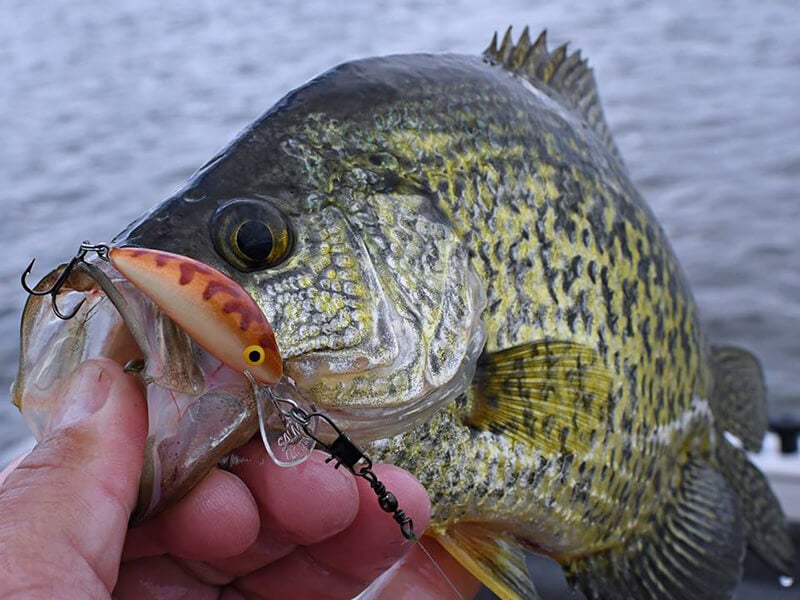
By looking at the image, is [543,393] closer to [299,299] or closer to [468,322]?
[468,322]

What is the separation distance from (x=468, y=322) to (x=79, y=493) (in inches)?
25.8

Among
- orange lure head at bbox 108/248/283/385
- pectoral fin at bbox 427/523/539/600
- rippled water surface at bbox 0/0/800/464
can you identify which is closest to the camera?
orange lure head at bbox 108/248/283/385

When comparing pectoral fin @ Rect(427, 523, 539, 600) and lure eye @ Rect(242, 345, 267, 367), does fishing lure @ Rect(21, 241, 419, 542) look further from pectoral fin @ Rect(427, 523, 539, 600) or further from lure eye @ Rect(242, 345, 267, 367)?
pectoral fin @ Rect(427, 523, 539, 600)

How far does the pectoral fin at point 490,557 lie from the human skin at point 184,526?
113 millimetres

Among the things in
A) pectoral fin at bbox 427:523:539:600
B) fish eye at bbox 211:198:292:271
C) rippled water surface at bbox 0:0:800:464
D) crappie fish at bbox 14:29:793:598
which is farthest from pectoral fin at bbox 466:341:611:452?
rippled water surface at bbox 0:0:800:464

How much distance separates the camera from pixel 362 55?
421 inches

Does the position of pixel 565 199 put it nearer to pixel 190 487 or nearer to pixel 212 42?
pixel 190 487

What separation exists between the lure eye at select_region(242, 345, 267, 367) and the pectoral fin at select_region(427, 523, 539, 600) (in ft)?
2.04

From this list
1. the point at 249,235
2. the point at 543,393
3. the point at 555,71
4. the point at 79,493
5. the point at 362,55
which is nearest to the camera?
the point at 79,493

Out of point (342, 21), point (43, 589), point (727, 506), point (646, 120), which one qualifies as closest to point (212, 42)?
Result: point (342, 21)

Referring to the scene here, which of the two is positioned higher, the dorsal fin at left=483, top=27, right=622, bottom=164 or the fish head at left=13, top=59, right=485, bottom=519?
the dorsal fin at left=483, top=27, right=622, bottom=164

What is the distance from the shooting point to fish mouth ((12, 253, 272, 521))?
123 centimetres

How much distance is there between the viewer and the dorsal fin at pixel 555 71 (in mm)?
2068

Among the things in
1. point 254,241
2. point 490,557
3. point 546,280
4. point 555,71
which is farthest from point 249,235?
point 555,71
